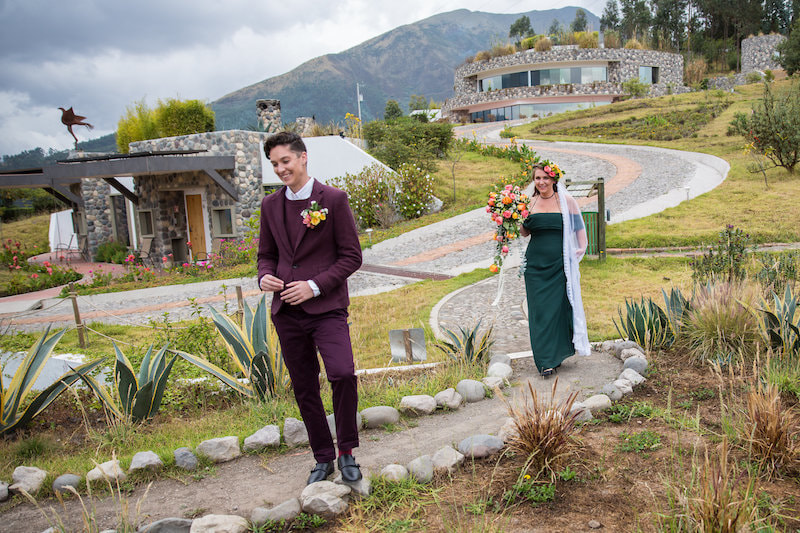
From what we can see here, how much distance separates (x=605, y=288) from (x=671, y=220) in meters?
5.23

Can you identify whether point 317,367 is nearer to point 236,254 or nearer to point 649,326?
point 649,326

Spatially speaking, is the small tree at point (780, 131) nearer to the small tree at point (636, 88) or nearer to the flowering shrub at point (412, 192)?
the flowering shrub at point (412, 192)

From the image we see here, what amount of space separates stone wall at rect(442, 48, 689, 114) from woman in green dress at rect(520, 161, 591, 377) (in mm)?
44878

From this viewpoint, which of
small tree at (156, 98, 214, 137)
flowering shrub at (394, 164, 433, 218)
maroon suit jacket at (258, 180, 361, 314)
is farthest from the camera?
small tree at (156, 98, 214, 137)

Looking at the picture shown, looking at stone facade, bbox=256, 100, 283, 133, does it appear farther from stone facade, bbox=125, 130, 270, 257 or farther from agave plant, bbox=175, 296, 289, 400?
agave plant, bbox=175, 296, 289, 400

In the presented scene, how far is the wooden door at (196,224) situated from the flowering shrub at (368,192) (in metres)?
4.47

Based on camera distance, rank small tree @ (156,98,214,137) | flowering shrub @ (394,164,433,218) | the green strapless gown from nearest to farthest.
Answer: the green strapless gown
flowering shrub @ (394,164,433,218)
small tree @ (156,98,214,137)

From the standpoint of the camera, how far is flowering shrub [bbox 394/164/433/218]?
18062 mm

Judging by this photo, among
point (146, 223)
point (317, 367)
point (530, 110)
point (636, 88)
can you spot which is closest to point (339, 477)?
point (317, 367)

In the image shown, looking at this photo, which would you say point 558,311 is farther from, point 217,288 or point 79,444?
point 217,288

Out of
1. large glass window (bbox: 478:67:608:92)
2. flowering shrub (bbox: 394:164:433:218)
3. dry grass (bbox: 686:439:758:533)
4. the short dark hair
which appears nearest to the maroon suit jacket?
the short dark hair

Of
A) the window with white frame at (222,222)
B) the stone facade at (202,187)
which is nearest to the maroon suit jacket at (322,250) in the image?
the stone facade at (202,187)

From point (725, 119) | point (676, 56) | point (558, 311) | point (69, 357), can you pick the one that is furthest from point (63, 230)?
point (676, 56)

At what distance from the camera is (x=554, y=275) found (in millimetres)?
5102
